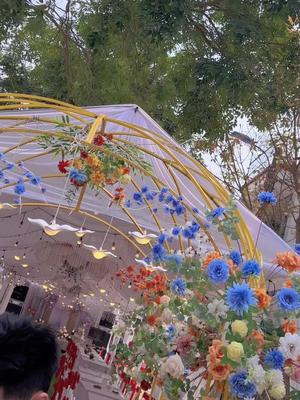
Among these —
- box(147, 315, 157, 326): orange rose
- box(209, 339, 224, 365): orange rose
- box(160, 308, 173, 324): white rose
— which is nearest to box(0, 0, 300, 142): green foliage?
box(147, 315, 157, 326): orange rose

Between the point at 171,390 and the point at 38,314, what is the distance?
1032 inches

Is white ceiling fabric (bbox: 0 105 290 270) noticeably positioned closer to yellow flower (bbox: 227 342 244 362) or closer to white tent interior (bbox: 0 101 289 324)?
white tent interior (bbox: 0 101 289 324)

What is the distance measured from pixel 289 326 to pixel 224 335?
292 millimetres

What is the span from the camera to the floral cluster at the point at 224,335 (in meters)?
2.57

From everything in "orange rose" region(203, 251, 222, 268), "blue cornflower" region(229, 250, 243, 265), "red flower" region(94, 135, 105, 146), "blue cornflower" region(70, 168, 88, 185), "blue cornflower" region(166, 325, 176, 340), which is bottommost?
"blue cornflower" region(166, 325, 176, 340)

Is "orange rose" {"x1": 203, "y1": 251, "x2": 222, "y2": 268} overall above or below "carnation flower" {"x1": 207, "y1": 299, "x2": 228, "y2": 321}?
above

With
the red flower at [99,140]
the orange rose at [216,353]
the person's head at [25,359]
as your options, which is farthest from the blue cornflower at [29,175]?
the person's head at [25,359]

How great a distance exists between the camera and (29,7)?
7.12 metres

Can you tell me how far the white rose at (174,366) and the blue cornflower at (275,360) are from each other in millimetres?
447

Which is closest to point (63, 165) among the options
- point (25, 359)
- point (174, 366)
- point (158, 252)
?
point (158, 252)

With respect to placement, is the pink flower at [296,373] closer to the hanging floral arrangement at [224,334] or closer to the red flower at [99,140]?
the hanging floral arrangement at [224,334]

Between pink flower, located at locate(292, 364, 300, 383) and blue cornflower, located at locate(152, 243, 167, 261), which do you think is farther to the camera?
blue cornflower, located at locate(152, 243, 167, 261)

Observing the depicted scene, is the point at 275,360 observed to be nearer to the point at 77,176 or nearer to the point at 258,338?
the point at 258,338

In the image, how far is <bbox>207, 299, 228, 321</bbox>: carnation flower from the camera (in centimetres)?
273
